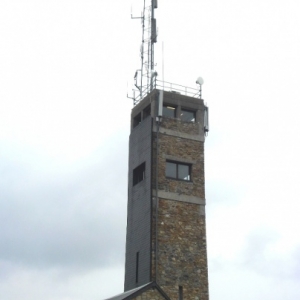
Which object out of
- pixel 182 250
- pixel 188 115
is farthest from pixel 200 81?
pixel 182 250

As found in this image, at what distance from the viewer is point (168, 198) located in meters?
39.1

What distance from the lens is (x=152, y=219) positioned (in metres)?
38.1

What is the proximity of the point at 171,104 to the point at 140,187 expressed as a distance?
6.32 m

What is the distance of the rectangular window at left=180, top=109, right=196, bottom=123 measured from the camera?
42562 millimetres

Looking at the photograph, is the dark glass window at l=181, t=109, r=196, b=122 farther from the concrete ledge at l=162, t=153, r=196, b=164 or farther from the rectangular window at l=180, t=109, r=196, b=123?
the concrete ledge at l=162, t=153, r=196, b=164

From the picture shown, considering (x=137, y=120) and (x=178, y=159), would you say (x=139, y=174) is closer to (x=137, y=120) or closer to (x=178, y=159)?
(x=178, y=159)

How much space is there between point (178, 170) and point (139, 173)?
2861 mm

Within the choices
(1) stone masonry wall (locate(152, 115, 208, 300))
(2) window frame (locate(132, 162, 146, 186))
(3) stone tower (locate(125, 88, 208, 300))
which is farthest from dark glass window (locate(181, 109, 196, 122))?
(2) window frame (locate(132, 162, 146, 186))

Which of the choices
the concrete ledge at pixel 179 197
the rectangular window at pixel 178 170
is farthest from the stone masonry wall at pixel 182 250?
the rectangular window at pixel 178 170

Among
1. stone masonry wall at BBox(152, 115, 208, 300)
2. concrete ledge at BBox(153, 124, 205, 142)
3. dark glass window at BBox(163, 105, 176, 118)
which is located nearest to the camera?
stone masonry wall at BBox(152, 115, 208, 300)

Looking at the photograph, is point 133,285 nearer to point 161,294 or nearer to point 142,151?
point 161,294

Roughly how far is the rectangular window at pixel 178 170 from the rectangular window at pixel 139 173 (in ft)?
5.84

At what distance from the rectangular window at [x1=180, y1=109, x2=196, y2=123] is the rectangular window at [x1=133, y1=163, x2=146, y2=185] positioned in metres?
4.64

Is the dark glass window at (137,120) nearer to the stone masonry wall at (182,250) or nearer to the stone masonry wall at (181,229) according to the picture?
the stone masonry wall at (181,229)
